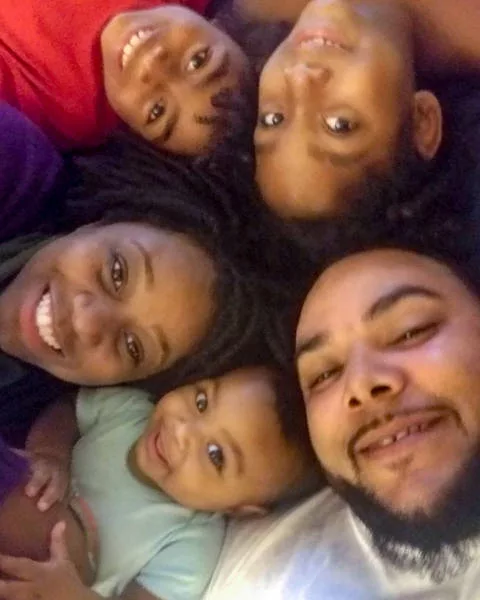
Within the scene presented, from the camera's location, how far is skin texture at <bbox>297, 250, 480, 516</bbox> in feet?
2.75

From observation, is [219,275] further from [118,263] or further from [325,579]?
[325,579]

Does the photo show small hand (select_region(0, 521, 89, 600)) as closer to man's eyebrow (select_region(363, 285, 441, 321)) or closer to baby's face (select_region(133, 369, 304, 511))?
baby's face (select_region(133, 369, 304, 511))

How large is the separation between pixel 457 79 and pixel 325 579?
0.64 meters

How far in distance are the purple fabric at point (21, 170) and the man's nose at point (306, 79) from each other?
354 millimetres

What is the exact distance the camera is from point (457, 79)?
114 centimetres

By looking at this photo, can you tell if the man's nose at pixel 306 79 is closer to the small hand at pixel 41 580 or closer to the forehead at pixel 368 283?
the forehead at pixel 368 283

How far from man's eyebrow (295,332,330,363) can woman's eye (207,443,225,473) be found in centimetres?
19

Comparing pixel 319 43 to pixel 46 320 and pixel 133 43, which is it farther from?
pixel 46 320

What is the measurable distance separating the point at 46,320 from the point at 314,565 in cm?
42

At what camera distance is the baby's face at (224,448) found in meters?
1.07

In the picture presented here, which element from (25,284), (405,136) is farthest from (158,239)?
(405,136)

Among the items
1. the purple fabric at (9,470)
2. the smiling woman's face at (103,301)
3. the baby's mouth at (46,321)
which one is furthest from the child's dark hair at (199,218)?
the purple fabric at (9,470)

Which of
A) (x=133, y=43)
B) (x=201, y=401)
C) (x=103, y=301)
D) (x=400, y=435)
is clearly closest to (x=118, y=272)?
(x=103, y=301)

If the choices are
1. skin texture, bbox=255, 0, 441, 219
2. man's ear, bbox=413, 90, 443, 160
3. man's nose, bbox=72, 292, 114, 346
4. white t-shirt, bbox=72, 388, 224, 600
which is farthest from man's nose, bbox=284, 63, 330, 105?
white t-shirt, bbox=72, 388, 224, 600
